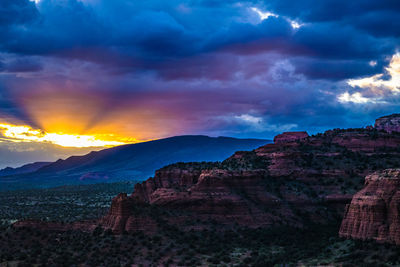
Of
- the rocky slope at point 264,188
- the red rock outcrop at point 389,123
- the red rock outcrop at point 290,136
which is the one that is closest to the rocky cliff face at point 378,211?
the rocky slope at point 264,188

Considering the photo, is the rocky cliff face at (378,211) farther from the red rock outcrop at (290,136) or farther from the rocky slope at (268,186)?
the red rock outcrop at (290,136)

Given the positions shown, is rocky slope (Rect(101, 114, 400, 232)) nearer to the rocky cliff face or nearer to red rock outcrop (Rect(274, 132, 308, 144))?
the rocky cliff face

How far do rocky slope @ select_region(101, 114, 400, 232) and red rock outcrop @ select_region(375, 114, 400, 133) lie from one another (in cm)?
3053

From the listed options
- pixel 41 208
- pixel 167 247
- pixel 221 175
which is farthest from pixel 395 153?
pixel 41 208

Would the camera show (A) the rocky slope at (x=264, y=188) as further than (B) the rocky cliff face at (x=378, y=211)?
Yes

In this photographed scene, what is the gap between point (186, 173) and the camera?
85.1 m

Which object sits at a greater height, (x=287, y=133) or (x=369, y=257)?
(x=287, y=133)

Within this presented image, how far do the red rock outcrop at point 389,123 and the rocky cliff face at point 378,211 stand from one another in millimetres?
73710

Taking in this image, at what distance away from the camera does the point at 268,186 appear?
82625 mm

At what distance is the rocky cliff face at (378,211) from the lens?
182ft

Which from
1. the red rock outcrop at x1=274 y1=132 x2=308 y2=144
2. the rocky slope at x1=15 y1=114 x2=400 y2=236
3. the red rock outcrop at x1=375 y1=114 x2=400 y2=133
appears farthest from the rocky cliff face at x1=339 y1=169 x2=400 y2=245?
the red rock outcrop at x1=375 y1=114 x2=400 y2=133

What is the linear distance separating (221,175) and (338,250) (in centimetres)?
2384

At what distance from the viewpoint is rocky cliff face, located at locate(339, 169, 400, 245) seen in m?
55.4

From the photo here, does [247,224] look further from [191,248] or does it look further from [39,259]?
[39,259]
